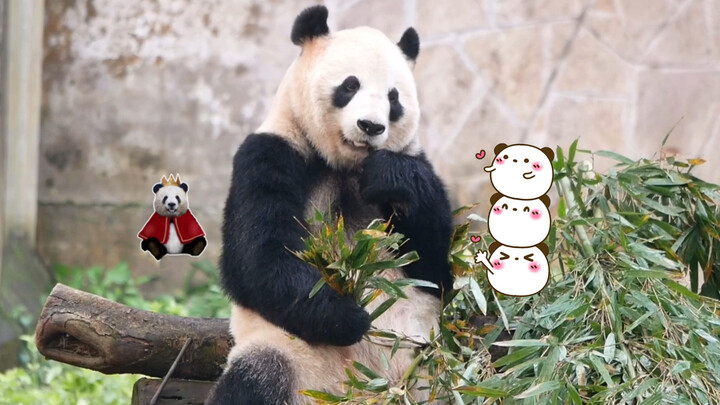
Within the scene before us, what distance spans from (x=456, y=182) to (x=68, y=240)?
241cm

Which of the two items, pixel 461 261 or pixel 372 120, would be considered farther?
pixel 461 261

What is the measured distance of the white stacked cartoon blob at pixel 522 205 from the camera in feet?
7.54

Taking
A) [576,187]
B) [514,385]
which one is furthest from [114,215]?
[514,385]

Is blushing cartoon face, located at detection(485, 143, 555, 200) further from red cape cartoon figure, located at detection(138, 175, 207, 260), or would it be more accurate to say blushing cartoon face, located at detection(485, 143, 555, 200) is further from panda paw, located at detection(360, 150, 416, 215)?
red cape cartoon figure, located at detection(138, 175, 207, 260)

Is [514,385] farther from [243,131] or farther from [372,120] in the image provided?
[243,131]

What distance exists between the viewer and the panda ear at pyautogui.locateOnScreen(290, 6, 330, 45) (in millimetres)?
2836

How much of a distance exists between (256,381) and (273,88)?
3648 millimetres

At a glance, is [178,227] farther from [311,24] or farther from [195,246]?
[311,24]

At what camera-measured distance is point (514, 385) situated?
2426 millimetres

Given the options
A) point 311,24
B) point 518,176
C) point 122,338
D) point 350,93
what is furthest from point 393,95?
point 122,338

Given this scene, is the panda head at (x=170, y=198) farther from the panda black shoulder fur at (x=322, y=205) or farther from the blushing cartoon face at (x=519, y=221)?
the blushing cartoon face at (x=519, y=221)

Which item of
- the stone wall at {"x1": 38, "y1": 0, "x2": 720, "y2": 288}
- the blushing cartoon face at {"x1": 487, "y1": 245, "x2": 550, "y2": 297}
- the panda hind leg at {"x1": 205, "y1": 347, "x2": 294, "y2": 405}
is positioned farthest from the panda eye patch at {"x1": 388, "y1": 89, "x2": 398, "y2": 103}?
the stone wall at {"x1": 38, "y1": 0, "x2": 720, "y2": 288}

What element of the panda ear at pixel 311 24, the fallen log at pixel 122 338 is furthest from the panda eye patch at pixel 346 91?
the fallen log at pixel 122 338

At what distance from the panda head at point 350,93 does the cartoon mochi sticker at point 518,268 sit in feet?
1.65
